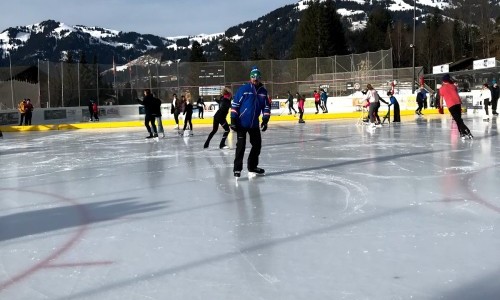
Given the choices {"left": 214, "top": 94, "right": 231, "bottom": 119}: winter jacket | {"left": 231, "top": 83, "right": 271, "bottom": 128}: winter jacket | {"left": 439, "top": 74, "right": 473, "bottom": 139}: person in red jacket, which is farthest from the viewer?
{"left": 439, "top": 74, "right": 473, "bottom": 139}: person in red jacket

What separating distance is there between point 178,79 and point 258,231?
24.5 m

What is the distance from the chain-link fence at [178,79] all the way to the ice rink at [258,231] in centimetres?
1891

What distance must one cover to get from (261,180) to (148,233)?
2.53 m

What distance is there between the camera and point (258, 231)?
152 inches

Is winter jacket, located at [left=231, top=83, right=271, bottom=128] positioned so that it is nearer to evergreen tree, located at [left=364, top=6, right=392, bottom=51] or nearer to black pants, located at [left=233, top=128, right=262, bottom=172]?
black pants, located at [left=233, top=128, right=262, bottom=172]

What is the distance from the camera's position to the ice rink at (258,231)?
2.78 metres

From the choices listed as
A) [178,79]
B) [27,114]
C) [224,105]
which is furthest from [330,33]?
[224,105]

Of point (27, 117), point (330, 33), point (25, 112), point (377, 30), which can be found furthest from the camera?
point (377, 30)

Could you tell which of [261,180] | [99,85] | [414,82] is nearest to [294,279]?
[261,180]

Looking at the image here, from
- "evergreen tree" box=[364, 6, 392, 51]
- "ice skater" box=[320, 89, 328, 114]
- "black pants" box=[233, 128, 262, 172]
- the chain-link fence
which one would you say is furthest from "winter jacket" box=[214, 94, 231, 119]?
"evergreen tree" box=[364, 6, 392, 51]

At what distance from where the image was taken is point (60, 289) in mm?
2789

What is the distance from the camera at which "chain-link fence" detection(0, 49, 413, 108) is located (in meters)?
25.1

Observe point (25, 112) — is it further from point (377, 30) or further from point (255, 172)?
point (377, 30)

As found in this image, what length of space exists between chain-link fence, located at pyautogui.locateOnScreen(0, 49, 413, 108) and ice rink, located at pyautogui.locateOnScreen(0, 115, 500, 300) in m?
18.9
